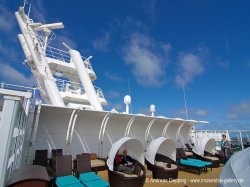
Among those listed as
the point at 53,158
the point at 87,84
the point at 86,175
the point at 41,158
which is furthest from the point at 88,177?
the point at 87,84

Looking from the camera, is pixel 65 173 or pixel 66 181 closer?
pixel 66 181

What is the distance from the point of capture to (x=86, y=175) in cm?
696

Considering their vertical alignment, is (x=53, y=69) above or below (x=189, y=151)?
above

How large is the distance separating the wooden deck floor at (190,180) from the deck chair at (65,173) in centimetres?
190

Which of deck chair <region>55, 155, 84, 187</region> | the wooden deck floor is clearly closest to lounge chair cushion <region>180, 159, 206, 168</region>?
the wooden deck floor

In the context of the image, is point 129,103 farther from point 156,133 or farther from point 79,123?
point 79,123

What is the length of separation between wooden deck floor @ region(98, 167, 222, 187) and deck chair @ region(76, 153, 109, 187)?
1190mm

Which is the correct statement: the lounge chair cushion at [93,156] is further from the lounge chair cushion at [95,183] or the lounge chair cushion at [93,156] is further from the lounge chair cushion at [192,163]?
the lounge chair cushion at [192,163]

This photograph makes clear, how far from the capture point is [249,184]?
150 inches

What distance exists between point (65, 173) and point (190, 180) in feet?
17.2

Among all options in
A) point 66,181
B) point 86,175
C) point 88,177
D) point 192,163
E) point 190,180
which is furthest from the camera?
point 192,163

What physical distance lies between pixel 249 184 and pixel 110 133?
874 centimetres

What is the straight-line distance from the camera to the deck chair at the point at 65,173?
6128 millimetres

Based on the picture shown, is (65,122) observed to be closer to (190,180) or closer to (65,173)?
(65,173)
